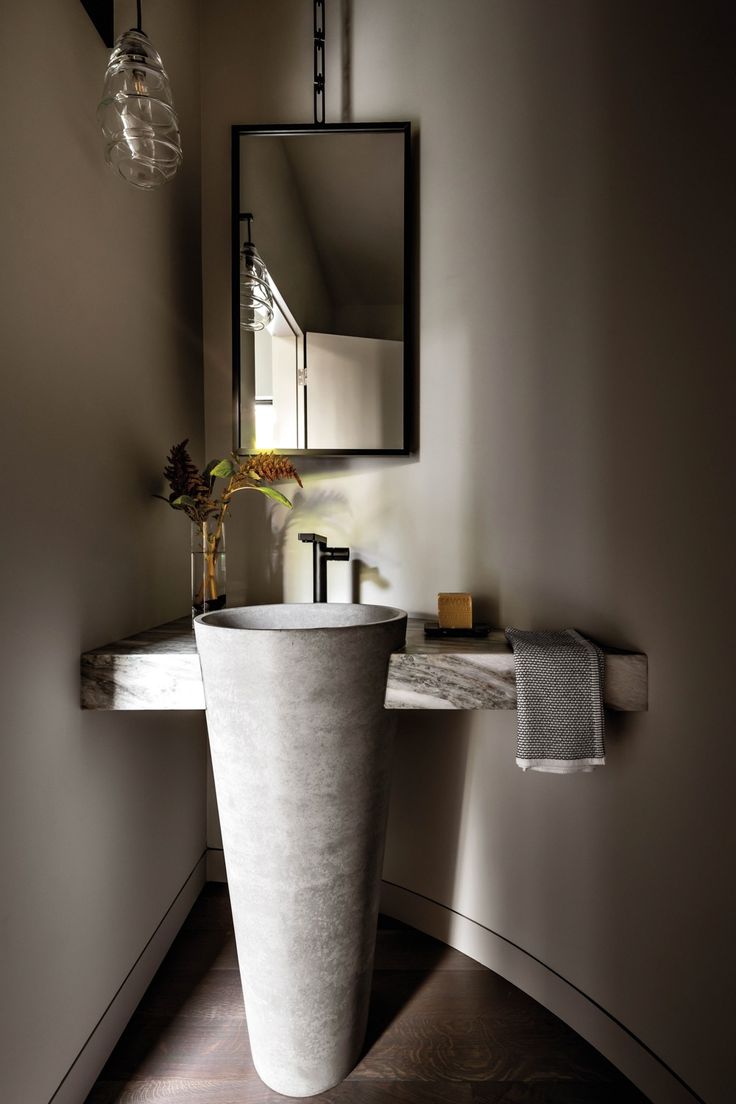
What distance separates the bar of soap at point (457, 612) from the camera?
58.1 inches

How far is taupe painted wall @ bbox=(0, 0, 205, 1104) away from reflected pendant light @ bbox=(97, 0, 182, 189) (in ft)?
0.23

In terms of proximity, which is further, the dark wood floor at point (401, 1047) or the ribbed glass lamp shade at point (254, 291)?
the ribbed glass lamp shade at point (254, 291)

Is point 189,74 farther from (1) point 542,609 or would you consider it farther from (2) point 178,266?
(1) point 542,609

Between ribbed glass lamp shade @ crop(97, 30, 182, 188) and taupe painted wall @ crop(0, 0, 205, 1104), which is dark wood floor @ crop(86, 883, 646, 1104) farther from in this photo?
ribbed glass lamp shade @ crop(97, 30, 182, 188)

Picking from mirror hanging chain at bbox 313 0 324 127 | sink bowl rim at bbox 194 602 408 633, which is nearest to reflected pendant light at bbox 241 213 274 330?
mirror hanging chain at bbox 313 0 324 127

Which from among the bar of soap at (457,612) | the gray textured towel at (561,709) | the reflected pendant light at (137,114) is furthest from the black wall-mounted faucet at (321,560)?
the reflected pendant light at (137,114)

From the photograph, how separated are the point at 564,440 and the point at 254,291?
0.97m

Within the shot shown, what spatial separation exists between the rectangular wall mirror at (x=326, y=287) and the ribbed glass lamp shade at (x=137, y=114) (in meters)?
0.57

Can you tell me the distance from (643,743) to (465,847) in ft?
2.15

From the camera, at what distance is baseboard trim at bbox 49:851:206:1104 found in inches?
44.3

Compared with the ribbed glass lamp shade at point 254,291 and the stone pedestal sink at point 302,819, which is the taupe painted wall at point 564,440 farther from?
the stone pedestal sink at point 302,819

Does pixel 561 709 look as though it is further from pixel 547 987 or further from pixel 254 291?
pixel 254 291

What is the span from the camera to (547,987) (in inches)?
56.4

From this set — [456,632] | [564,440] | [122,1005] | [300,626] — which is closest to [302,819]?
[300,626]
